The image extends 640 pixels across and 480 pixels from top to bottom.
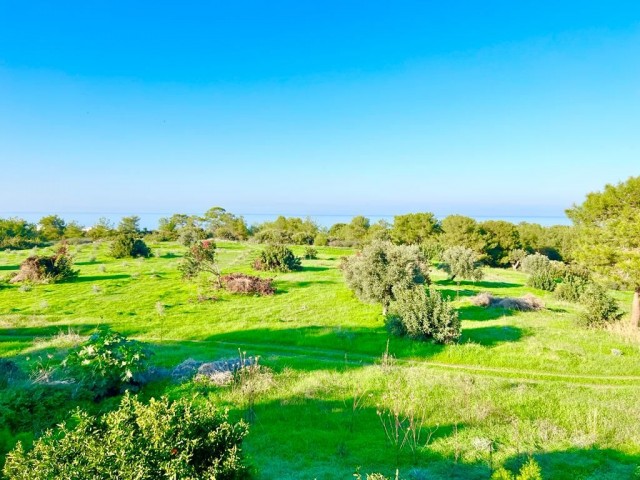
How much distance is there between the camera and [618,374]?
16.2 meters

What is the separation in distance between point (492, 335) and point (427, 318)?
4313mm

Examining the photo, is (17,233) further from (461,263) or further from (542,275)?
(542,275)

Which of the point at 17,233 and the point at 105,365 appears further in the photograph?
the point at 17,233

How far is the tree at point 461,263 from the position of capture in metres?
34.4

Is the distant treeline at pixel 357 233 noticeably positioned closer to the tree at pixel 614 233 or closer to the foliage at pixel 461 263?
the foliage at pixel 461 263

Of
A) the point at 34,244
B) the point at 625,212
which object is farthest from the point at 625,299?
the point at 34,244

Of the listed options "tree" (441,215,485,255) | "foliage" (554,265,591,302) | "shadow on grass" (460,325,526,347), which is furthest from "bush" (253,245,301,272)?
"tree" (441,215,485,255)

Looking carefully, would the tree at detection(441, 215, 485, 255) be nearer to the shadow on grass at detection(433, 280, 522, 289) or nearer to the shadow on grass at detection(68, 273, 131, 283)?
the shadow on grass at detection(433, 280, 522, 289)

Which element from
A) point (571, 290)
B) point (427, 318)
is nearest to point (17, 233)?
point (427, 318)

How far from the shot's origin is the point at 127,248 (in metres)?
42.6

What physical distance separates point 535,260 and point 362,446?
41.2 metres

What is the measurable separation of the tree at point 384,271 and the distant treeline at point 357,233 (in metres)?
30.5

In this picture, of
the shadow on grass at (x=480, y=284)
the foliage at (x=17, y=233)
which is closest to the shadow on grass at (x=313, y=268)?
the shadow on grass at (x=480, y=284)

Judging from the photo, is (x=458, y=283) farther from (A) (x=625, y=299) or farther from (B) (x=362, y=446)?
(B) (x=362, y=446)
